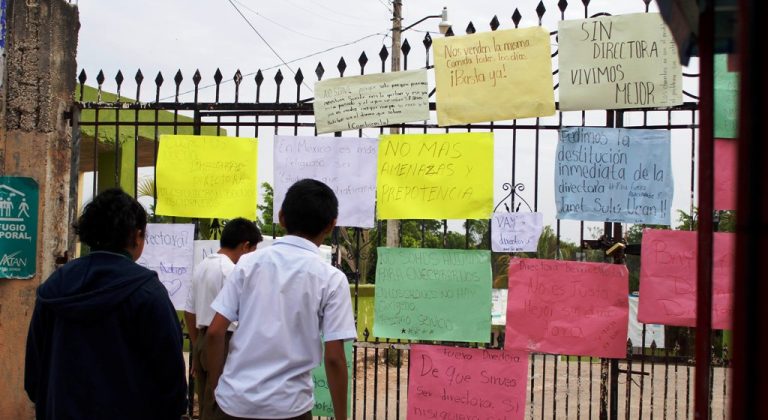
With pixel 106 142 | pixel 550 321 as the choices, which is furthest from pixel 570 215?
pixel 106 142

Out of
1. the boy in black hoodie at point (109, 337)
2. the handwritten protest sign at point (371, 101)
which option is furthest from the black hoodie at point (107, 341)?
the handwritten protest sign at point (371, 101)

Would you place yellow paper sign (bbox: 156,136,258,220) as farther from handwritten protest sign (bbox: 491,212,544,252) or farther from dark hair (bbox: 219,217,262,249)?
handwritten protest sign (bbox: 491,212,544,252)

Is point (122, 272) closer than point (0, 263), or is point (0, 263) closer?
point (122, 272)

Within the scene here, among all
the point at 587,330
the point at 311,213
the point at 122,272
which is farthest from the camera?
the point at 587,330

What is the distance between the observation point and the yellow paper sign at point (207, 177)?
497 centimetres

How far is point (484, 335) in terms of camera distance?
4539 millimetres

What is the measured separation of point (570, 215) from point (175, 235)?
8.63 ft

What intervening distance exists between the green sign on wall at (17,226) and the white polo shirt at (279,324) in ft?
9.82

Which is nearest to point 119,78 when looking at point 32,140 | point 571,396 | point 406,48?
point 32,140

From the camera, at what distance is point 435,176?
4.66 meters

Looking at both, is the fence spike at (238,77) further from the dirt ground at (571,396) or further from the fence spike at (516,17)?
the dirt ground at (571,396)

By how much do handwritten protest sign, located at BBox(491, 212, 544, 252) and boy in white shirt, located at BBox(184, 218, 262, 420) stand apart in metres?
1.51

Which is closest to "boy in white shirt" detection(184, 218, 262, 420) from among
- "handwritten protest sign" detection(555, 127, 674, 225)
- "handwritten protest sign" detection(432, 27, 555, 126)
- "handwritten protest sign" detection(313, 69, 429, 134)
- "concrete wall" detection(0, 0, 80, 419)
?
"handwritten protest sign" detection(313, 69, 429, 134)

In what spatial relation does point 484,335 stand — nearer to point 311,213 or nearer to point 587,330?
point 587,330
